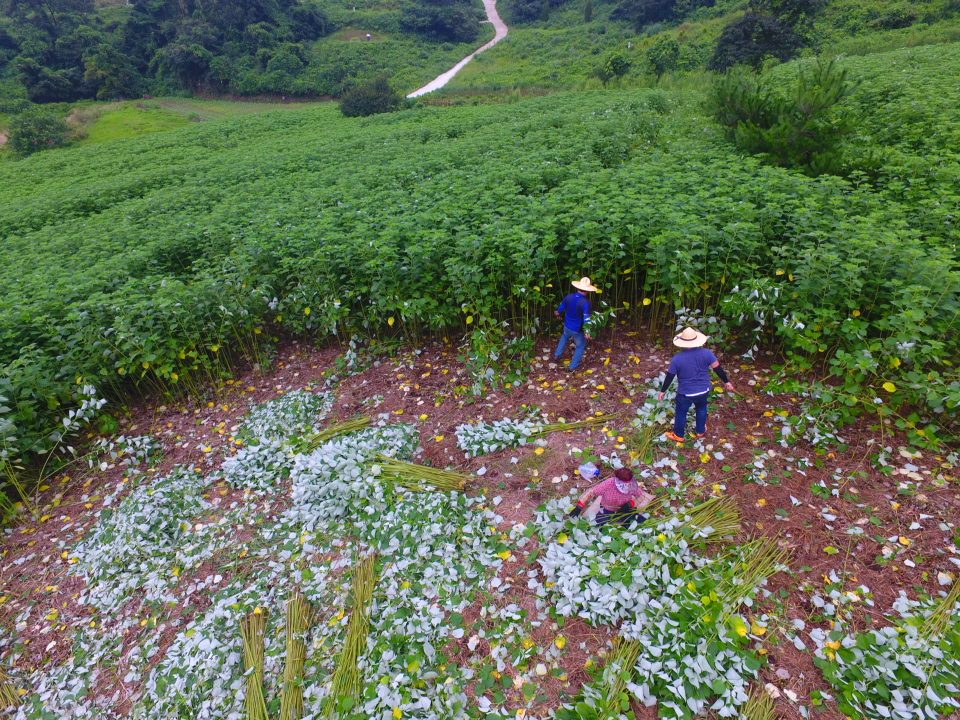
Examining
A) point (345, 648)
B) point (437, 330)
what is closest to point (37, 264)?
point (437, 330)

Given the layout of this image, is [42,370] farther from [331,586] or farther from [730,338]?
[730,338]

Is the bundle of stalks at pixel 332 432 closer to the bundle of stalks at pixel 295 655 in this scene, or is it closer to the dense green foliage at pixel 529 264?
the dense green foliage at pixel 529 264

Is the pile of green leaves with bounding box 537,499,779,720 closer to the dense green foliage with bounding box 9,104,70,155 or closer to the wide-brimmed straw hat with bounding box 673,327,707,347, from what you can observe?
A: the wide-brimmed straw hat with bounding box 673,327,707,347

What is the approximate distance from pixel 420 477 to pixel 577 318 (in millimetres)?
2848

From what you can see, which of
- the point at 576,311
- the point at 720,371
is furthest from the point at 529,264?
the point at 720,371

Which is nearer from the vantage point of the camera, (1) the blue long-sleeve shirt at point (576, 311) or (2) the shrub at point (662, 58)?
(1) the blue long-sleeve shirt at point (576, 311)

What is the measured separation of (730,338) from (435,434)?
413cm

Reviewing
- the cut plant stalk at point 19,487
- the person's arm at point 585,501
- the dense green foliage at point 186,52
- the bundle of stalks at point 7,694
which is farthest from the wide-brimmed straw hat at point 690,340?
the dense green foliage at point 186,52

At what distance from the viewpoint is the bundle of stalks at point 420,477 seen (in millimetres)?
4953

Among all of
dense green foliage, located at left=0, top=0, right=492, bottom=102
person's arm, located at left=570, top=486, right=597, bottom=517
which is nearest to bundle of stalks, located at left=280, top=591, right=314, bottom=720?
person's arm, located at left=570, top=486, right=597, bottom=517

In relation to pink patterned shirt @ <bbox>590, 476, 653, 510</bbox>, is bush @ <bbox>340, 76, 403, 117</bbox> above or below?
above

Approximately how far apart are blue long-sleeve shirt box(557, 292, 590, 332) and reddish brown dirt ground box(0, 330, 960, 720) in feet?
2.04

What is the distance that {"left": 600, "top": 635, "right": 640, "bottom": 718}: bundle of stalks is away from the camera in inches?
123

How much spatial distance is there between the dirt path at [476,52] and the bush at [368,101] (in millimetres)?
9064
